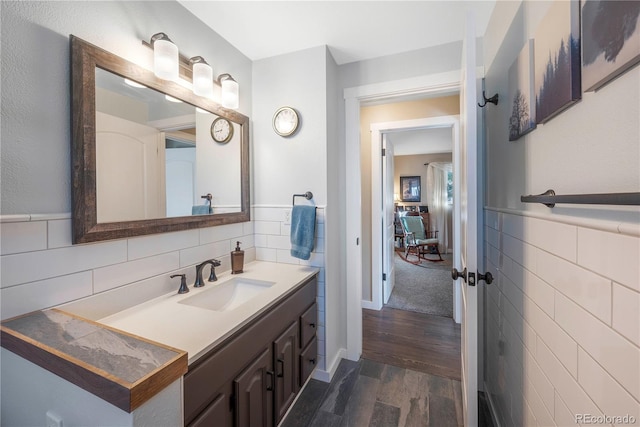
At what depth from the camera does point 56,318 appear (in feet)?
2.74

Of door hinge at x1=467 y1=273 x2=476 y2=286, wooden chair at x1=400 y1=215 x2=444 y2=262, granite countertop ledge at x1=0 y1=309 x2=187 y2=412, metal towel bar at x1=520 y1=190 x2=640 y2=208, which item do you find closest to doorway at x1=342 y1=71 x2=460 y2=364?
door hinge at x1=467 y1=273 x2=476 y2=286

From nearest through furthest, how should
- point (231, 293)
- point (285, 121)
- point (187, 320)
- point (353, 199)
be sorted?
1. point (187, 320)
2. point (231, 293)
3. point (285, 121)
4. point (353, 199)

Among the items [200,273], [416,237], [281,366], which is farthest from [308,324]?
[416,237]

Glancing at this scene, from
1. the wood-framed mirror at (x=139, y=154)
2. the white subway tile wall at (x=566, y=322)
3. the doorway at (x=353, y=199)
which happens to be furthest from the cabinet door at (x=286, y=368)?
the white subway tile wall at (x=566, y=322)

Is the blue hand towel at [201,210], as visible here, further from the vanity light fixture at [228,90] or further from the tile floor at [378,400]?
the tile floor at [378,400]

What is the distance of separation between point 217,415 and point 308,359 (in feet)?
2.62

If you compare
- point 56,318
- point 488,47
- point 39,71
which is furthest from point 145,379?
point 488,47

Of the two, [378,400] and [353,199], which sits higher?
[353,199]

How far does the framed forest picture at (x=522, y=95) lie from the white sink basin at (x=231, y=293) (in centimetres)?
140

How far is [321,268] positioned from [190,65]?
1469 mm

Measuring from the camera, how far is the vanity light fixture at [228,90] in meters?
1.61

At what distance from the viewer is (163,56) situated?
3.98 feet

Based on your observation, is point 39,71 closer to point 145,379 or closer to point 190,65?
point 190,65

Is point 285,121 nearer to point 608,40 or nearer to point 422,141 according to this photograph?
point 608,40
